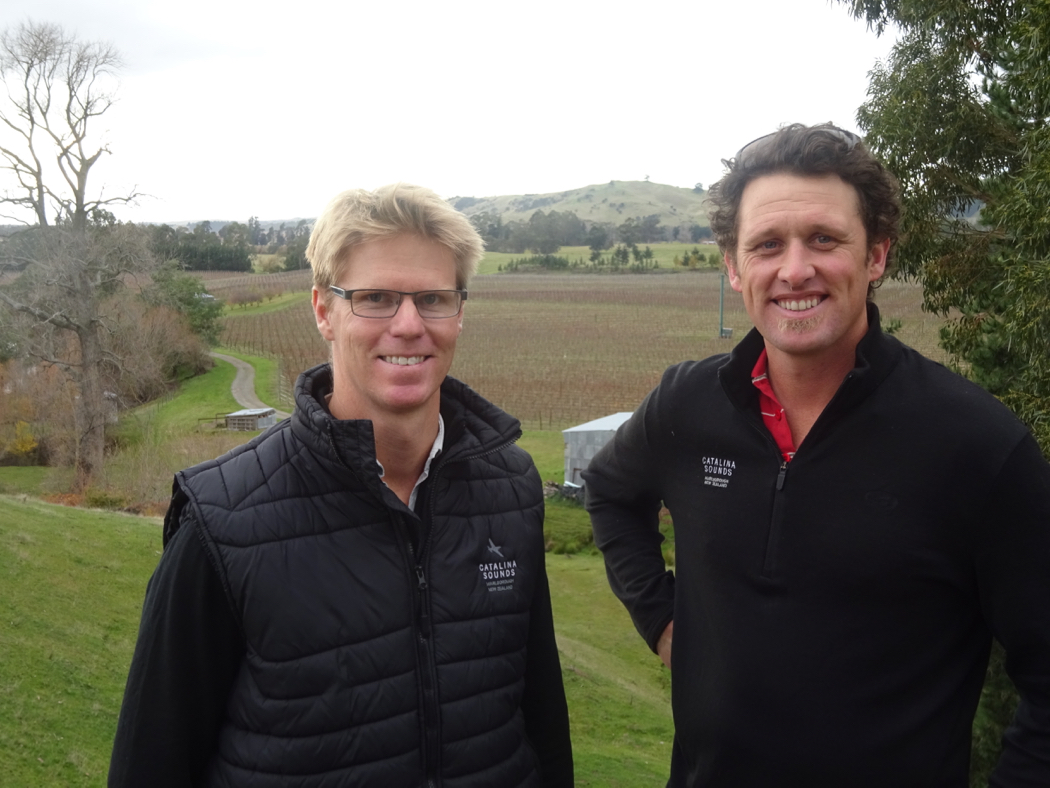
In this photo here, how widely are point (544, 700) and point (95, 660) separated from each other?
7684 millimetres

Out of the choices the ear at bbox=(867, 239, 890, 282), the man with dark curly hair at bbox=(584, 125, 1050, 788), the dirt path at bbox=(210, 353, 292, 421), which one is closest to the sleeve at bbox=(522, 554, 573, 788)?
the man with dark curly hair at bbox=(584, 125, 1050, 788)

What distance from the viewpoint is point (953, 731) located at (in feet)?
6.70

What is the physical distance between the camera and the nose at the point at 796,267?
2.14 m

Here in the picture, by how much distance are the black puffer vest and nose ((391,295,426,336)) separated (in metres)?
0.23

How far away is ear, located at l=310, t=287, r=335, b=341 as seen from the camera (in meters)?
2.19

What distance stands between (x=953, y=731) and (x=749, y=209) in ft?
4.30

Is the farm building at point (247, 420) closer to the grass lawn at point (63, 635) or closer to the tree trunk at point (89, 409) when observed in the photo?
the tree trunk at point (89, 409)

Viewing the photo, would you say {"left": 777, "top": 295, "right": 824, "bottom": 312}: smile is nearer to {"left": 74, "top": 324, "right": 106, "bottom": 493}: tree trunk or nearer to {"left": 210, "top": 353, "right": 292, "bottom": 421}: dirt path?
{"left": 74, "top": 324, "right": 106, "bottom": 493}: tree trunk

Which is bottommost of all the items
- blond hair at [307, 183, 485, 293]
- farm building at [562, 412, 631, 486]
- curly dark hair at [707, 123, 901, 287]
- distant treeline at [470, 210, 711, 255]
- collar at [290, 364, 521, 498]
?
farm building at [562, 412, 631, 486]

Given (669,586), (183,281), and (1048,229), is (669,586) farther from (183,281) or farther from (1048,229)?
(183,281)

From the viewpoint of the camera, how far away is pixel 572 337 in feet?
172

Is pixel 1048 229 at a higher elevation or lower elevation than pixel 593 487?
higher

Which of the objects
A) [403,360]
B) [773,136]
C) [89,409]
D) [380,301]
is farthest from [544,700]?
[89,409]

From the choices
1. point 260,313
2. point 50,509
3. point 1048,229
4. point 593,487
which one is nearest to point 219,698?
point 593,487
